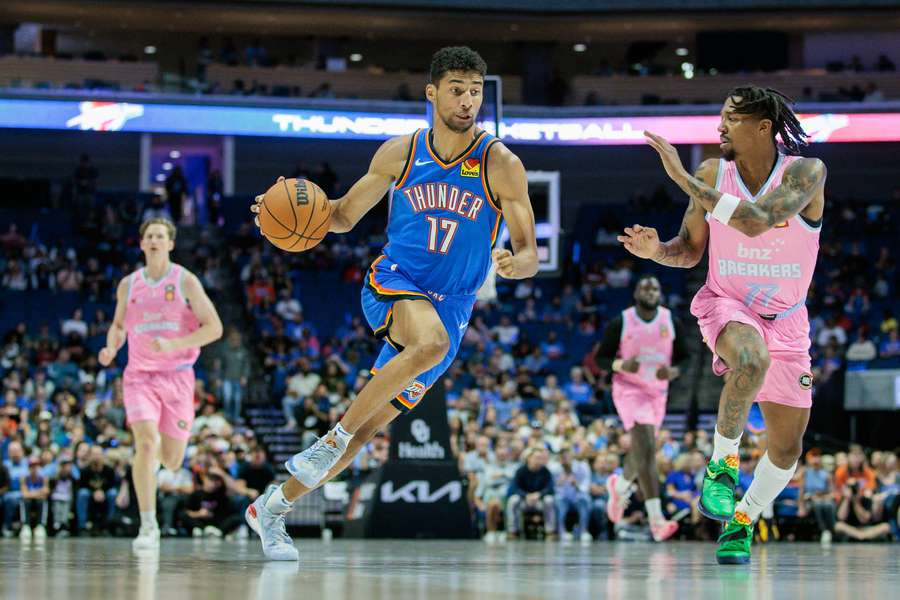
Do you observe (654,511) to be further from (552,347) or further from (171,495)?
(552,347)

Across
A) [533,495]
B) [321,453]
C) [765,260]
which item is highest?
[765,260]

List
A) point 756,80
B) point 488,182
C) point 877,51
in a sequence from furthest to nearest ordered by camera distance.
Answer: point 877,51 → point 756,80 → point 488,182

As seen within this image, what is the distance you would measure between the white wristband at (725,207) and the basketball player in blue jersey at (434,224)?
37.2 inches

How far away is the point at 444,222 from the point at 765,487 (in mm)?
2189

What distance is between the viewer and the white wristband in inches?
235

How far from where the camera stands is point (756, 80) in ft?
103

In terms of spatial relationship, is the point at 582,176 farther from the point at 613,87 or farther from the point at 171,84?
the point at 171,84

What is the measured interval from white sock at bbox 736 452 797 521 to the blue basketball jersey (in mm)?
1831

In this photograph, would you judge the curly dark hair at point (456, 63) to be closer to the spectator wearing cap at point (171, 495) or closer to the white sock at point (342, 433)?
the white sock at point (342, 433)

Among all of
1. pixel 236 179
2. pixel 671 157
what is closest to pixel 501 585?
pixel 671 157

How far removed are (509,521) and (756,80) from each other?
20.0 meters

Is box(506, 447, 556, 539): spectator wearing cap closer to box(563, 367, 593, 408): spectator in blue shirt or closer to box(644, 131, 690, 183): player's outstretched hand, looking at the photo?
box(563, 367, 593, 408): spectator in blue shirt

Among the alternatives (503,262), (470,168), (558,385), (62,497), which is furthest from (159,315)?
(558,385)

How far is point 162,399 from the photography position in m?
9.20
